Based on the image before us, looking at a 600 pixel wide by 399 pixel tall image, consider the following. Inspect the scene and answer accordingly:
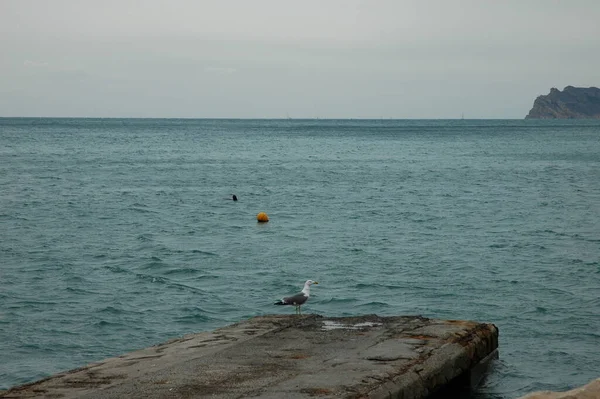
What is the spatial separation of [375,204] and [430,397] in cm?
3127

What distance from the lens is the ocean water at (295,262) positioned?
17.0 metres

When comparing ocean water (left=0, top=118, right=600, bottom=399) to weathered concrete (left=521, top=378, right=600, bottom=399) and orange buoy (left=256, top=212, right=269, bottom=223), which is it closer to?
orange buoy (left=256, top=212, right=269, bottom=223)

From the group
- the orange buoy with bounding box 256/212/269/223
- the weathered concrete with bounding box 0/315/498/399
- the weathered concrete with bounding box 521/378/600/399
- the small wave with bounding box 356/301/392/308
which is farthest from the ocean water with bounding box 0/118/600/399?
the weathered concrete with bounding box 521/378/600/399

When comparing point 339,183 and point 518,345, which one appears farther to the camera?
point 339,183

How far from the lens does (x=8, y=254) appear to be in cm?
2683

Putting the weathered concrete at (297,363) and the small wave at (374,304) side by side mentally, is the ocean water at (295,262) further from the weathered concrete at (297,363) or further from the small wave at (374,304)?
the weathered concrete at (297,363)

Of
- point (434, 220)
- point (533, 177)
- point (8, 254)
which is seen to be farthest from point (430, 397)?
point (533, 177)

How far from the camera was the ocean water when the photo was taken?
17031 millimetres

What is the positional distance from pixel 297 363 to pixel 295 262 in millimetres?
14510

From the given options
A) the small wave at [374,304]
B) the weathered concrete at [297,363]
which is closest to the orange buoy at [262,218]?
the small wave at [374,304]

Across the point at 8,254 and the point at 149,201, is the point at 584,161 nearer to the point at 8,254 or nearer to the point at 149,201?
the point at 149,201

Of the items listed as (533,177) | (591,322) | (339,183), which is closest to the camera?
(591,322)

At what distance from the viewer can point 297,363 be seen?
10914mm

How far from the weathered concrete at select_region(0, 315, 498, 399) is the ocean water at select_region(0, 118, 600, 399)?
1680mm
